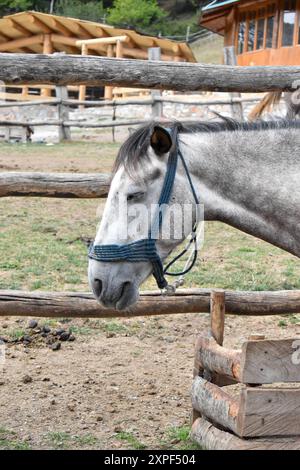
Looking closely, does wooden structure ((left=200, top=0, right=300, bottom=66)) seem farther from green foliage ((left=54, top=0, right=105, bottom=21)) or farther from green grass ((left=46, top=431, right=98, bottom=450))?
green grass ((left=46, top=431, right=98, bottom=450))

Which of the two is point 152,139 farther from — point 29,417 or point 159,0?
point 159,0

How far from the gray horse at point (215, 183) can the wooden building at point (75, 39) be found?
21.9 metres

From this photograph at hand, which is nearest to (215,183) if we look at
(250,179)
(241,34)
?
(250,179)

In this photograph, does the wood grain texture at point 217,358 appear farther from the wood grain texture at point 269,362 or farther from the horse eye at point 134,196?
the horse eye at point 134,196

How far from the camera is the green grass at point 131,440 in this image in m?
3.44

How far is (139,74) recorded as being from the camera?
155 inches

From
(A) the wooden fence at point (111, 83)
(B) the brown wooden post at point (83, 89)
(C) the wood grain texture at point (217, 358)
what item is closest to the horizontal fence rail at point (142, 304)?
(A) the wooden fence at point (111, 83)

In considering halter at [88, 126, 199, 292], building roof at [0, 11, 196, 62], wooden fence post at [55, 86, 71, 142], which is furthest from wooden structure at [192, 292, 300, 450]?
building roof at [0, 11, 196, 62]

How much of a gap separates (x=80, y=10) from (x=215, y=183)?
40.2 meters

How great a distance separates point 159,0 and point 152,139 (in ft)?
163

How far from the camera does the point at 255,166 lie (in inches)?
116

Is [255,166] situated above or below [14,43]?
below

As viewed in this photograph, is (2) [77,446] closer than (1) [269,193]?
No
